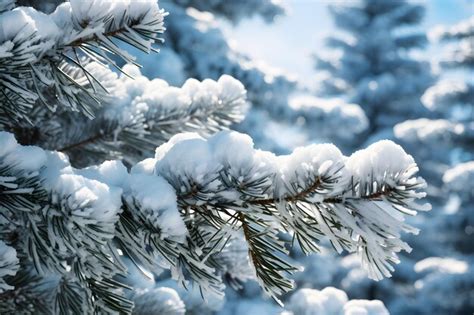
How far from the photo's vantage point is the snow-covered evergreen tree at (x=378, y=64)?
44.5ft

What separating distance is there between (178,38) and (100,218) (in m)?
7.07

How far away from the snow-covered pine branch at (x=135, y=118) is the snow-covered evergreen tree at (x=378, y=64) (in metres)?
12.0

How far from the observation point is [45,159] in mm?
1140

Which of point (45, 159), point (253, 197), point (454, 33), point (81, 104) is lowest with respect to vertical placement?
point (45, 159)

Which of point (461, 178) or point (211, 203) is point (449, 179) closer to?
point (461, 178)

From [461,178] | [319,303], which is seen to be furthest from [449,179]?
[319,303]

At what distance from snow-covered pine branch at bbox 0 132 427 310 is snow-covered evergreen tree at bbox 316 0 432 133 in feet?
41.8

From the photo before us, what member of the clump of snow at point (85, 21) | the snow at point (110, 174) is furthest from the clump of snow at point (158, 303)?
the clump of snow at point (85, 21)

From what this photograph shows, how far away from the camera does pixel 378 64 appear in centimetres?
1431

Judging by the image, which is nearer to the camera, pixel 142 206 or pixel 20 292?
pixel 142 206

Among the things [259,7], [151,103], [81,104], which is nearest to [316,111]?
[259,7]

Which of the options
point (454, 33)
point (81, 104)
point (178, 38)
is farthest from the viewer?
point (454, 33)

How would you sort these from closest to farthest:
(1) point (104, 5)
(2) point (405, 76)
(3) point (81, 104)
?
(1) point (104, 5), (3) point (81, 104), (2) point (405, 76)

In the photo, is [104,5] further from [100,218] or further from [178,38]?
[178,38]
